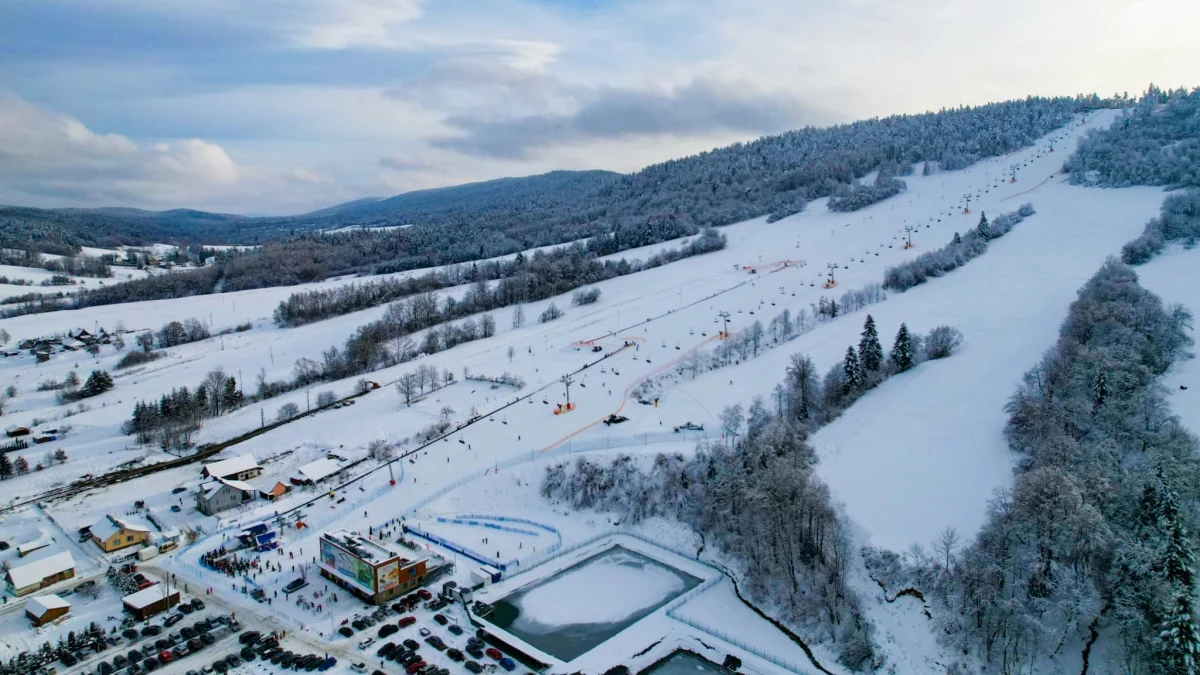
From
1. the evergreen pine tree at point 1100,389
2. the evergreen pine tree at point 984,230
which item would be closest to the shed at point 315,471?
the evergreen pine tree at point 1100,389

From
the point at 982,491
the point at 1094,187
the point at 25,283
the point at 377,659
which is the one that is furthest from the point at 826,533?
the point at 25,283

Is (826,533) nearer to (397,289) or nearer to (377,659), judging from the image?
(377,659)

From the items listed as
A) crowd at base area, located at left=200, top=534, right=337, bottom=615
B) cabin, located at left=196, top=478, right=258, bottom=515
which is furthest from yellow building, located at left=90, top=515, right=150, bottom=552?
crowd at base area, located at left=200, top=534, right=337, bottom=615

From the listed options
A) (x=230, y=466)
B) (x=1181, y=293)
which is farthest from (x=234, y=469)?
(x=1181, y=293)

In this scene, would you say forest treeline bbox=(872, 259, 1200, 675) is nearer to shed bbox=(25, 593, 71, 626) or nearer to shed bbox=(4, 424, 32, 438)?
shed bbox=(25, 593, 71, 626)

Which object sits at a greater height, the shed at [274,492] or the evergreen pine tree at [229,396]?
the evergreen pine tree at [229,396]

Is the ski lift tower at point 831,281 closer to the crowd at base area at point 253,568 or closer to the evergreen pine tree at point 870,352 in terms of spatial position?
the evergreen pine tree at point 870,352

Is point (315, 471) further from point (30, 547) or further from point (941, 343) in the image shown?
point (941, 343)
